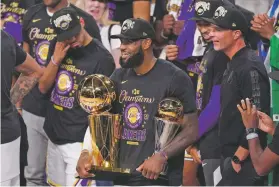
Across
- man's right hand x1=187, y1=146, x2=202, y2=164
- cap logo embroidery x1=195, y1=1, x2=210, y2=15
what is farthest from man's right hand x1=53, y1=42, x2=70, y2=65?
man's right hand x1=187, y1=146, x2=202, y2=164

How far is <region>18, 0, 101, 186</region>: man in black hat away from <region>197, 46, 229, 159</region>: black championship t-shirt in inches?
58.8

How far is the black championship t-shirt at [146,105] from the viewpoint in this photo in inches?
200

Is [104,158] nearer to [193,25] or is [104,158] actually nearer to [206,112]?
[206,112]

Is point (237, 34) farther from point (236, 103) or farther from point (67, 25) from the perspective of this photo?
point (67, 25)

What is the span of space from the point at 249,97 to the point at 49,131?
2255mm

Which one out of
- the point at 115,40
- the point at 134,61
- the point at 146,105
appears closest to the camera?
the point at 146,105

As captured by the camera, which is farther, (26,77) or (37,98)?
(37,98)

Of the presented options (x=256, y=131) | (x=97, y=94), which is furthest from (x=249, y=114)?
(x=97, y=94)

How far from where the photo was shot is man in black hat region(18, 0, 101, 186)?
7.10m

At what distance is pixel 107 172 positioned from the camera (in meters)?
5.00

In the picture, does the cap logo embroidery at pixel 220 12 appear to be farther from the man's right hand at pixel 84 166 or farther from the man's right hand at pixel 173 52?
the man's right hand at pixel 84 166

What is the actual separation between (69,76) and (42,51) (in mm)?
969

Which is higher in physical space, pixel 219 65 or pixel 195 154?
pixel 219 65

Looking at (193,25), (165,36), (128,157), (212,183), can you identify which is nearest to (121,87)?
(128,157)
